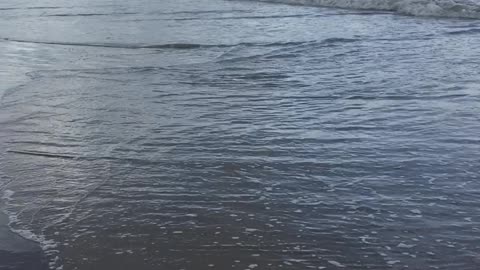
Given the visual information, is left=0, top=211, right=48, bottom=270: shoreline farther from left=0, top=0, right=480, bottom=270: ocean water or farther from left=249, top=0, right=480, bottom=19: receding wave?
left=249, top=0, right=480, bottom=19: receding wave

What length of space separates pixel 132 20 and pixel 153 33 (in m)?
3.14

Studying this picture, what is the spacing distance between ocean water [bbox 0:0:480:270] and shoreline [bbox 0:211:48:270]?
0.26 ft

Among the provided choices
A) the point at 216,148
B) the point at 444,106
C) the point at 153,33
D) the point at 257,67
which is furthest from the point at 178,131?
the point at 153,33

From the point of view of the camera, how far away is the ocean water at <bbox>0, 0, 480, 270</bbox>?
345 centimetres

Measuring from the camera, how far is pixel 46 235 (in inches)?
142

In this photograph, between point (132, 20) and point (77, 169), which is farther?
point (132, 20)

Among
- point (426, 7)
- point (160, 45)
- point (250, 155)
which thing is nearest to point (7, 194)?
point (250, 155)

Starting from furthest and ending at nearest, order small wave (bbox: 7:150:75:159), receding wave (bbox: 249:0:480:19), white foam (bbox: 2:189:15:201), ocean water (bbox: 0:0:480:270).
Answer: receding wave (bbox: 249:0:480:19) → small wave (bbox: 7:150:75:159) → white foam (bbox: 2:189:15:201) → ocean water (bbox: 0:0:480:270)

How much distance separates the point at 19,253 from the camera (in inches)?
133

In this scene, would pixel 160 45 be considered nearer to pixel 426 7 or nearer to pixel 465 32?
pixel 465 32

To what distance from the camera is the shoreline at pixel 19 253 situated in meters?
3.24

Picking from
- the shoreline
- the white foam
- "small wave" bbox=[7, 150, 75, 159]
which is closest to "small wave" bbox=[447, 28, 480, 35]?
"small wave" bbox=[7, 150, 75, 159]

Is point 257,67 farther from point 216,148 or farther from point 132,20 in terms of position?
point 132,20

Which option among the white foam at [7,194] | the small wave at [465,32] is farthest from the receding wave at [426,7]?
the white foam at [7,194]
